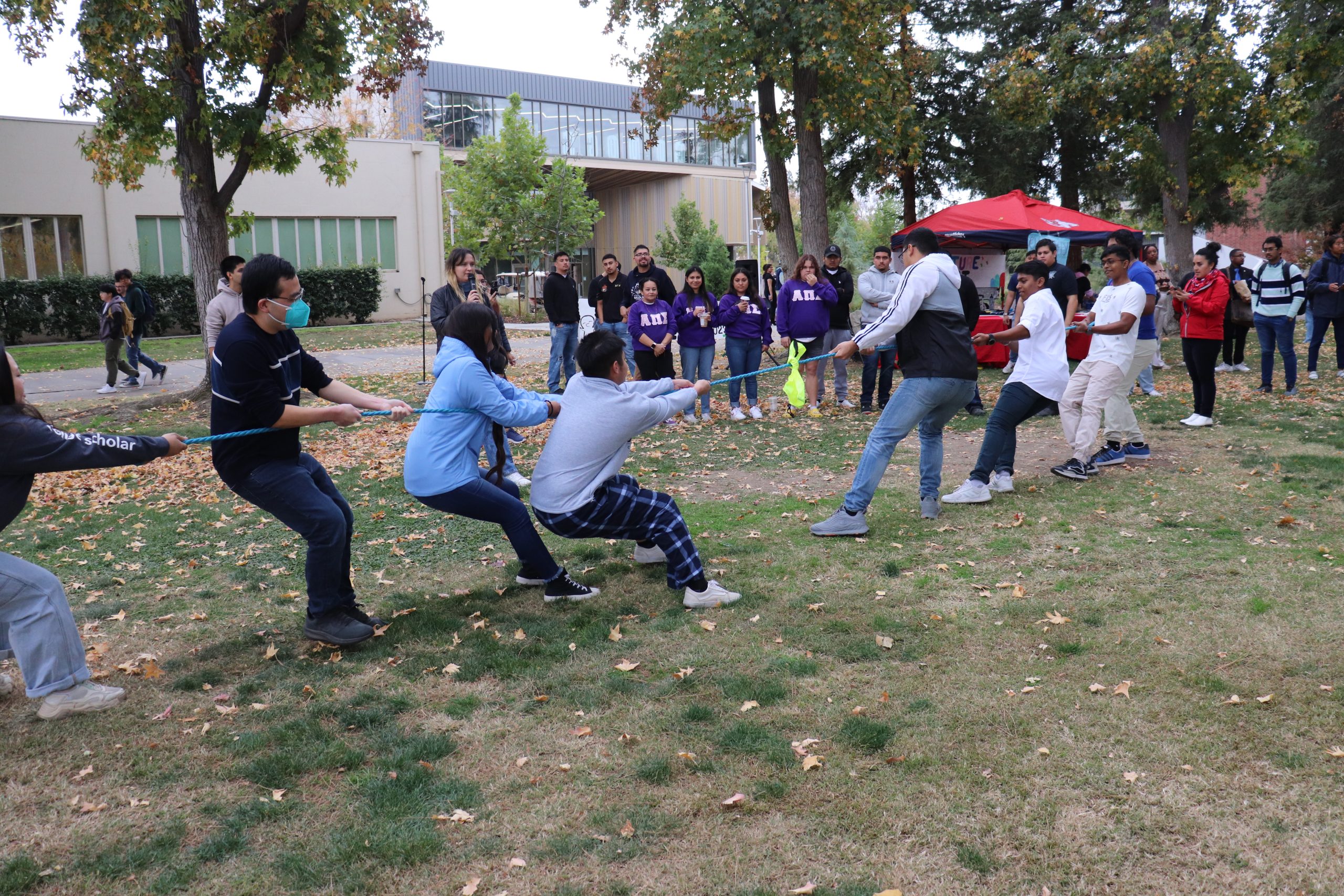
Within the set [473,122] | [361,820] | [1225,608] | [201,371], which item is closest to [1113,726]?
[1225,608]

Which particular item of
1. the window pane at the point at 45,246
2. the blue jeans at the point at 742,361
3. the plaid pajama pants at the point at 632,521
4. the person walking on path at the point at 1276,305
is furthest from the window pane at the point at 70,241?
the person walking on path at the point at 1276,305

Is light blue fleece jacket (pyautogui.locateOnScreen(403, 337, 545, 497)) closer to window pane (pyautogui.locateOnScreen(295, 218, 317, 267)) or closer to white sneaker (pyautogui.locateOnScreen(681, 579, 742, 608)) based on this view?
white sneaker (pyautogui.locateOnScreen(681, 579, 742, 608))

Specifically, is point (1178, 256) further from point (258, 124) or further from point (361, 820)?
point (361, 820)

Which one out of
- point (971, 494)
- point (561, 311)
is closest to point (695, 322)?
point (561, 311)

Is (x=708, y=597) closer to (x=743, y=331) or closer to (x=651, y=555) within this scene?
(x=651, y=555)

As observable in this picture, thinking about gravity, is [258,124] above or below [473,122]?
below

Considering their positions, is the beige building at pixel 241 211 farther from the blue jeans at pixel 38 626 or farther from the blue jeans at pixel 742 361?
the blue jeans at pixel 38 626

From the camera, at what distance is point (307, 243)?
1227 inches

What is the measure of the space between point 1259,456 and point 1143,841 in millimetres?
6566

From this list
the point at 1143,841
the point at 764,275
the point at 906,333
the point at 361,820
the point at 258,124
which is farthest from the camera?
the point at 764,275

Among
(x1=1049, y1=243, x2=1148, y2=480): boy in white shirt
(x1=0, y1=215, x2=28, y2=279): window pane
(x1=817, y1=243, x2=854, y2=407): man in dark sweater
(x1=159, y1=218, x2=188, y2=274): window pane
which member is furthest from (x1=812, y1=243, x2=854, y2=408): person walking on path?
(x1=0, y1=215, x2=28, y2=279): window pane

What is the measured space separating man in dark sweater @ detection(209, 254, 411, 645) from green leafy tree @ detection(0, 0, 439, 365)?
8.91 m

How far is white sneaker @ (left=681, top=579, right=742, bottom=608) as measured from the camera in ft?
17.1

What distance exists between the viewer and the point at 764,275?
2144cm
